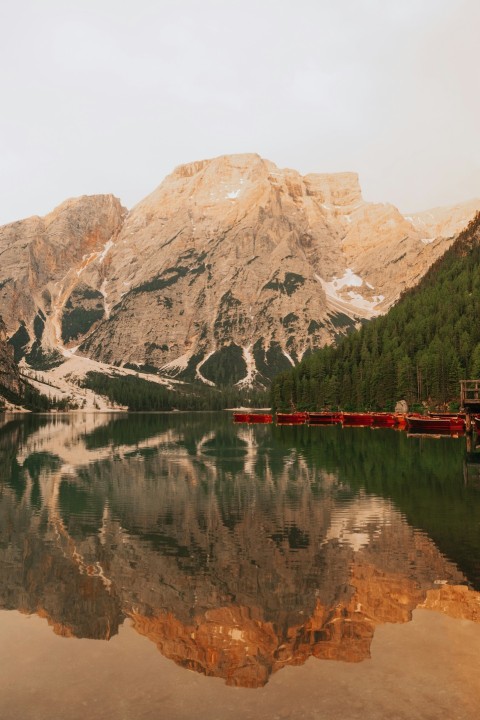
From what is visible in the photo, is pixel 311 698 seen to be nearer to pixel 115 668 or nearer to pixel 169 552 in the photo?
pixel 115 668

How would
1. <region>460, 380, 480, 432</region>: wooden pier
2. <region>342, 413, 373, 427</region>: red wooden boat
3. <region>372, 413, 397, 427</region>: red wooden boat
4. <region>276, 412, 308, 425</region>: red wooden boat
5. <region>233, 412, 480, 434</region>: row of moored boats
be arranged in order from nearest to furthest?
1. <region>460, 380, 480, 432</region>: wooden pier
2. <region>233, 412, 480, 434</region>: row of moored boats
3. <region>372, 413, 397, 427</region>: red wooden boat
4. <region>342, 413, 373, 427</region>: red wooden boat
5. <region>276, 412, 308, 425</region>: red wooden boat

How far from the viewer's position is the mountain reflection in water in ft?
61.8

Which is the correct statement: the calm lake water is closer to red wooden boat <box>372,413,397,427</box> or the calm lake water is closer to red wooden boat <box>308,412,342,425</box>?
red wooden boat <box>372,413,397,427</box>

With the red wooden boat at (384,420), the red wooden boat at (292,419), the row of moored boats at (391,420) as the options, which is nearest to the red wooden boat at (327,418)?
the row of moored boats at (391,420)

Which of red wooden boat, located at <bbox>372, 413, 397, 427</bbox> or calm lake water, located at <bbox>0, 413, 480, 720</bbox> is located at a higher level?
calm lake water, located at <bbox>0, 413, 480, 720</bbox>

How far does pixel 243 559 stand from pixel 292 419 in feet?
491

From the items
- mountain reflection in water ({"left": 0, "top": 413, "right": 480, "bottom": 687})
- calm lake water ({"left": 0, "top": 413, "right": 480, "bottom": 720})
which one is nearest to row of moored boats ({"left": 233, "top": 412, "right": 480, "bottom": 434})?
mountain reflection in water ({"left": 0, "top": 413, "right": 480, "bottom": 687})

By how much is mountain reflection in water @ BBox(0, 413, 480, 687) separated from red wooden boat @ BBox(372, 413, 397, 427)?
89.0 metres

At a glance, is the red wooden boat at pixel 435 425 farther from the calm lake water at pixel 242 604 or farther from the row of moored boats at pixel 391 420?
the calm lake water at pixel 242 604

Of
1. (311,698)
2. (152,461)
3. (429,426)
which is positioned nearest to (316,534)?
(311,698)

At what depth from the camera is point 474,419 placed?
100438mm

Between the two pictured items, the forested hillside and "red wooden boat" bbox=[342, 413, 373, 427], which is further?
the forested hillside

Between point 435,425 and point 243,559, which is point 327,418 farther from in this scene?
point 243,559

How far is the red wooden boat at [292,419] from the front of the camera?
17450 centimetres
